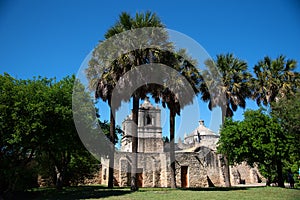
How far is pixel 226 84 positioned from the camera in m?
21.3

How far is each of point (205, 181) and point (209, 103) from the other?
7490mm

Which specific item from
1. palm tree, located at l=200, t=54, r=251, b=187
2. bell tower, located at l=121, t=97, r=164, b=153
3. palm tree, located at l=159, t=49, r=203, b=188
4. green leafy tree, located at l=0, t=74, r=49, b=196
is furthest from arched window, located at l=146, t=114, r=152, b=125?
green leafy tree, located at l=0, t=74, r=49, b=196

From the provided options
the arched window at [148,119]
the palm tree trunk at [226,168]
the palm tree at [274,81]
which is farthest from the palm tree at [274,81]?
the arched window at [148,119]

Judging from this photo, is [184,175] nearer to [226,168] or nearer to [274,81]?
[226,168]

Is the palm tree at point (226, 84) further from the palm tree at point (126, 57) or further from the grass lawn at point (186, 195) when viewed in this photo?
the grass lawn at point (186, 195)

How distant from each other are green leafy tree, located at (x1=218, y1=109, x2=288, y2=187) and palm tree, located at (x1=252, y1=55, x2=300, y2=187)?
3721 millimetres

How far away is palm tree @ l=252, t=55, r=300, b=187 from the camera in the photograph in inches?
835

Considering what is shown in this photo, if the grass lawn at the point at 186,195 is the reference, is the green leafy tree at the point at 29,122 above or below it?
above

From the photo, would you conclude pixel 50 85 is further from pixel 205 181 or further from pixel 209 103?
pixel 205 181

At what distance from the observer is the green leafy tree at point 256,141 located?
1677cm

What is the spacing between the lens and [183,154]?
2402cm

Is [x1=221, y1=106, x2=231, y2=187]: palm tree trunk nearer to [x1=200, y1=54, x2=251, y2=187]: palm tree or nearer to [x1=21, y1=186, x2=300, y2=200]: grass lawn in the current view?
[x1=200, y1=54, x2=251, y2=187]: palm tree

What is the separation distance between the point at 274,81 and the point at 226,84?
3.99 metres

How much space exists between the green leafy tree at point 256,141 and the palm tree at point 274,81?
3.72 meters
